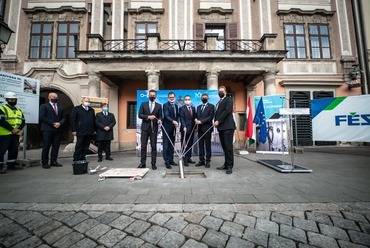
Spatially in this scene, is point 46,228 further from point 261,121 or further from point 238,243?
point 261,121

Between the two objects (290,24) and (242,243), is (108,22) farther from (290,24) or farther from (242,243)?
(242,243)

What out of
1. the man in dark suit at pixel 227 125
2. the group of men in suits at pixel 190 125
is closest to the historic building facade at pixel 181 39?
the group of men in suits at pixel 190 125

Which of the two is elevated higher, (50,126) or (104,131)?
(50,126)

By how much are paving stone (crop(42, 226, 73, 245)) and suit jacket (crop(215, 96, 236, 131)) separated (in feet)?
11.7

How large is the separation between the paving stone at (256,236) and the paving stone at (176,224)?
63 cm

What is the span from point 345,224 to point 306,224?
442 mm

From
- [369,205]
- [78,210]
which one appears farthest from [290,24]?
[78,210]

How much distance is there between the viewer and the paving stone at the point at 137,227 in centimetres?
170

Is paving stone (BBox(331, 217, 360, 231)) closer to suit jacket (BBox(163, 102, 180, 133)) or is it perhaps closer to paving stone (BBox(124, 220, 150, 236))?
paving stone (BBox(124, 220, 150, 236))

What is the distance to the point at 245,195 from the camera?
2.62 m

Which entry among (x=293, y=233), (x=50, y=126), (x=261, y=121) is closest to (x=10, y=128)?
(x=50, y=126)

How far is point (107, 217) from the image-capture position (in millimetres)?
1978

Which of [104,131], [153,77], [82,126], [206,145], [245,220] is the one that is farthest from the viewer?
[153,77]

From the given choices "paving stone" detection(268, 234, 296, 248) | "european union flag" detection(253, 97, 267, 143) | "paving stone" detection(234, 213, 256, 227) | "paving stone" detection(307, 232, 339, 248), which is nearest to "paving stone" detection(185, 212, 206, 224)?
"paving stone" detection(234, 213, 256, 227)
